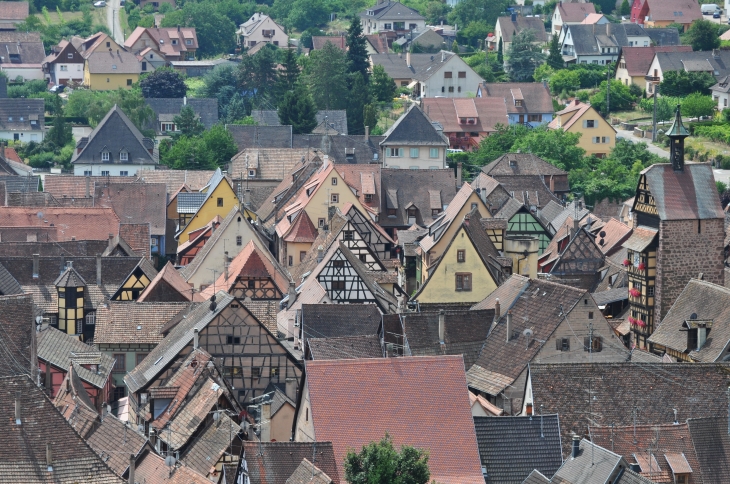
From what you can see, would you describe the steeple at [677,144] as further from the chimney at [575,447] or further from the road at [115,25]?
the road at [115,25]

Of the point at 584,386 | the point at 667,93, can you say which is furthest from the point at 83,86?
the point at 584,386

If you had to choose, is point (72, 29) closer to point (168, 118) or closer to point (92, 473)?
point (168, 118)

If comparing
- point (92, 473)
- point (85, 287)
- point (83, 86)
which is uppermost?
point (92, 473)

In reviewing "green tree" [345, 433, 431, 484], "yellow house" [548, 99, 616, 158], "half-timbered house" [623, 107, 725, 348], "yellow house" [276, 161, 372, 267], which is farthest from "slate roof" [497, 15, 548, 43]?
"green tree" [345, 433, 431, 484]

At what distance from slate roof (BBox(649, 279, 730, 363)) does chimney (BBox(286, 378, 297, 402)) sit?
47.1 feet

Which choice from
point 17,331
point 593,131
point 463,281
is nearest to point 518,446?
point 17,331

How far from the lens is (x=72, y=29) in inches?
7451

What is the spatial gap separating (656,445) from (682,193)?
20484 millimetres

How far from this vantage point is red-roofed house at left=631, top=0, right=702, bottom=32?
177625mm

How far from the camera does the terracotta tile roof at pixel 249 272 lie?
83.8 metres

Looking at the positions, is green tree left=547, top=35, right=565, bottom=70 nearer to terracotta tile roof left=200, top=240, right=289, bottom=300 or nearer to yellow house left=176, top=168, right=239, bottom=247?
yellow house left=176, top=168, right=239, bottom=247

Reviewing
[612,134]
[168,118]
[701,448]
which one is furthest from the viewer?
[168,118]

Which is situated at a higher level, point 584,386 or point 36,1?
point 584,386

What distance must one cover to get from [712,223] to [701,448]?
20612mm
